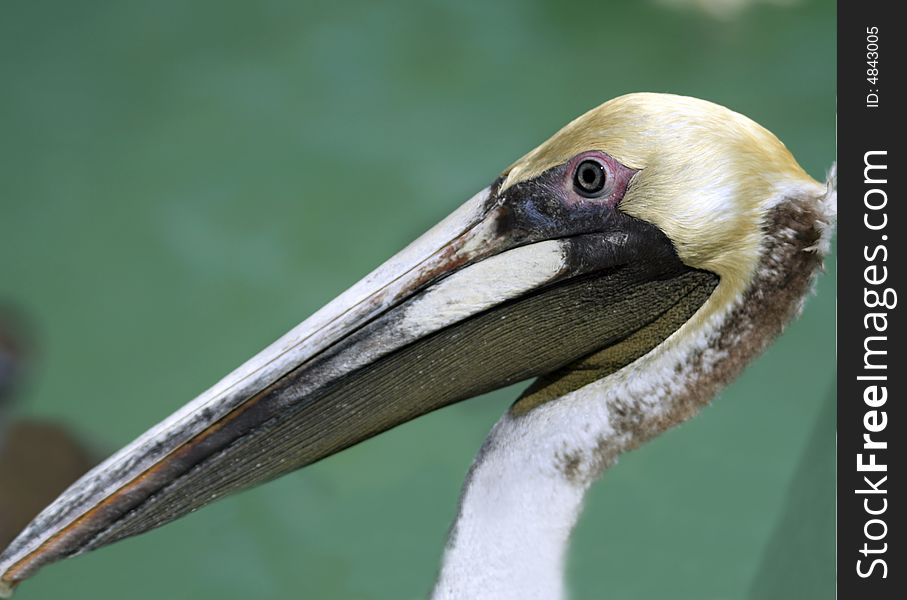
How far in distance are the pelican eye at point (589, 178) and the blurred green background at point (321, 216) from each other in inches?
78.4

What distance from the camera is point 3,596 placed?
2.08 metres

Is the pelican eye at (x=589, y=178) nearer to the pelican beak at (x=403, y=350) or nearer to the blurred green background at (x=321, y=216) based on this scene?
the pelican beak at (x=403, y=350)

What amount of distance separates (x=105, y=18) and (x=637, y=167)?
3.68m

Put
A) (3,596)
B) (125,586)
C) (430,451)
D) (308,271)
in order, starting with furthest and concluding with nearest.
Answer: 1. (308,271)
2. (430,451)
3. (125,586)
4. (3,596)

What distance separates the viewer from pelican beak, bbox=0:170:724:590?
1.94m

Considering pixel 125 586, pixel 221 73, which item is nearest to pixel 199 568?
pixel 125 586

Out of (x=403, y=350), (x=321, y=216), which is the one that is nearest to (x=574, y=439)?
(x=403, y=350)

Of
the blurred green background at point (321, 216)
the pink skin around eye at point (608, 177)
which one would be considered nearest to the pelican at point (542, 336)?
the pink skin around eye at point (608, 177)

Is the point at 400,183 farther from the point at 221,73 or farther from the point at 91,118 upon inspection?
the point at 91,118

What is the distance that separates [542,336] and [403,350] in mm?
250

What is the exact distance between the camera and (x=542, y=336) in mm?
2004

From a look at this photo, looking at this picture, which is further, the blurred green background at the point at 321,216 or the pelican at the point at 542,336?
the blurred green background at the point at 321,216

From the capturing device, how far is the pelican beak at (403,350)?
194 centimetres

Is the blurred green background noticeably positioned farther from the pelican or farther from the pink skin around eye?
the pink skin around eye
